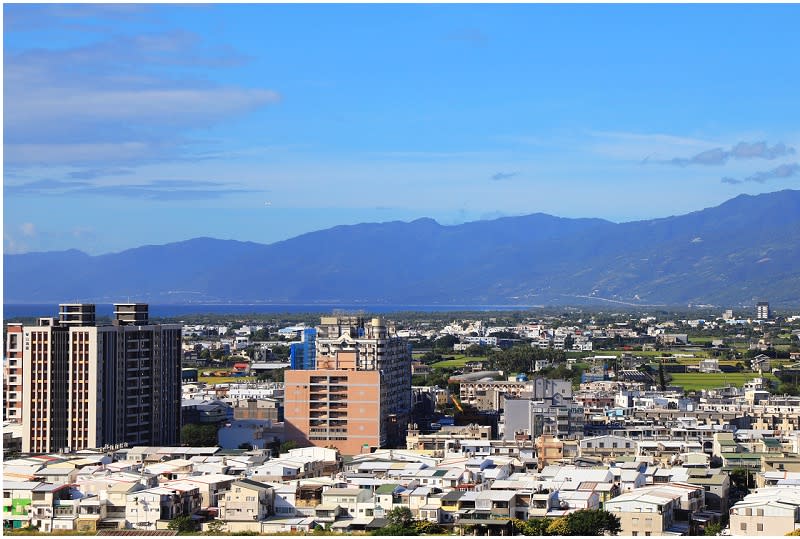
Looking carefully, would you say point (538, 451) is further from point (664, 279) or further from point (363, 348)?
point (664, 279)

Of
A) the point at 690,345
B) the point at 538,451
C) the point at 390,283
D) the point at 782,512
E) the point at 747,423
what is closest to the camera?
the point at 782,512

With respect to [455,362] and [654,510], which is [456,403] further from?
[455,362]

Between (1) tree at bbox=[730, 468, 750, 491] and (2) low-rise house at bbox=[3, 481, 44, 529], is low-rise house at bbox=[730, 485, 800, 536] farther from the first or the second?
(2) low-rise house at bbox=[3, 481, 44, 529]

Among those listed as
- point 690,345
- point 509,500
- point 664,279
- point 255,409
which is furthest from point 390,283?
point 509,500

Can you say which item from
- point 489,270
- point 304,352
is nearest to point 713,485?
point 304,352

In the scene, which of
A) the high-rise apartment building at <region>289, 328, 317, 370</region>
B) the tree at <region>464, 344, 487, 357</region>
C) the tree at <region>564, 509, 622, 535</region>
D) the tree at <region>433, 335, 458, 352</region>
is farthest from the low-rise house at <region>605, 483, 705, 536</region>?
the tree at <region>433, 335, 458, 352</region>

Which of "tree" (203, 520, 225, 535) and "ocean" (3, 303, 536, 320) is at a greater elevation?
"ocean" (3, 303, 536, 320)
